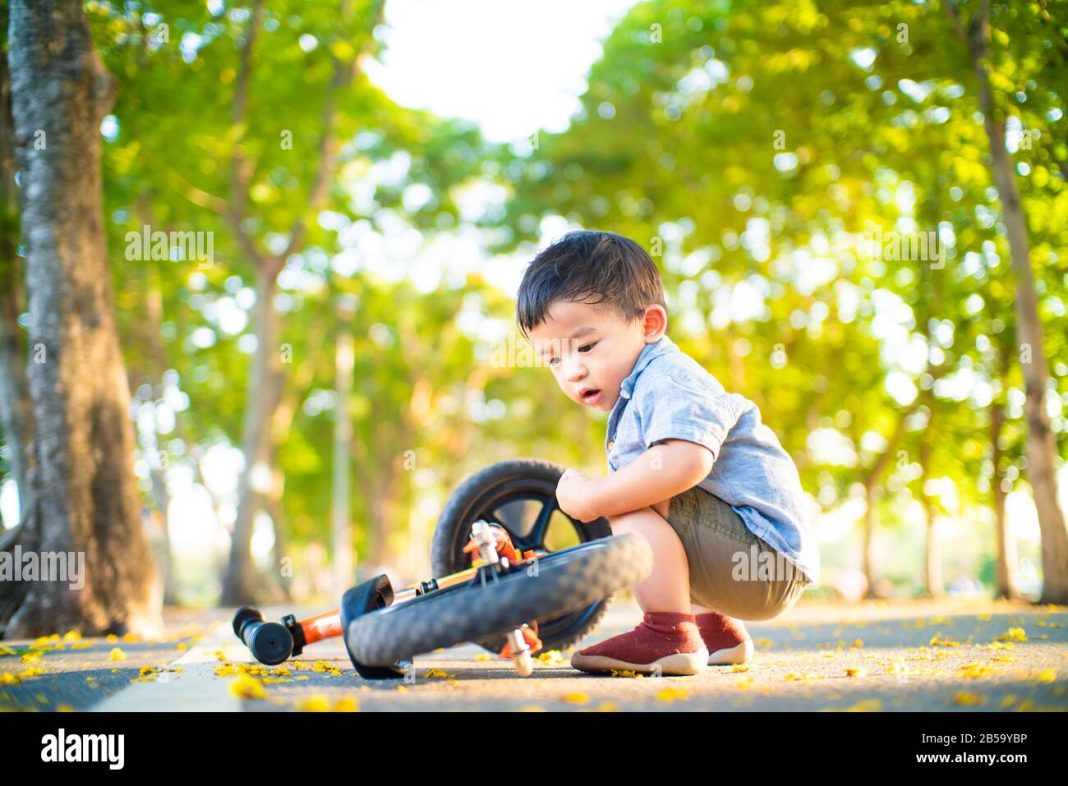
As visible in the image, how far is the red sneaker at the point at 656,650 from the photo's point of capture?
3270 mm

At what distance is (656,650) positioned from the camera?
329cm

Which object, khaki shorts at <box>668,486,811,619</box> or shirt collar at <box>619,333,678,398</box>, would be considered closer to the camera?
khaki shorts at <box>668,486,811,619</box>

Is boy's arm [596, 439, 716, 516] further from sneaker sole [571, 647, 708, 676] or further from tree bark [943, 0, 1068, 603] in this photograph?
tree bark [943, 0, 1068, 603]

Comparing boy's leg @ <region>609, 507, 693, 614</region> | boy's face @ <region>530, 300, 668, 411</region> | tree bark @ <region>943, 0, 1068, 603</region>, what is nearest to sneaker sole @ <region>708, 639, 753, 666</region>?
boy's leg @ <region>609, 507, 693, 614</region>

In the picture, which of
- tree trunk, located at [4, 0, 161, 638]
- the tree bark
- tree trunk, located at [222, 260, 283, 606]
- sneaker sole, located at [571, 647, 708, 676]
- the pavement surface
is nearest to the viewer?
the pavement surface

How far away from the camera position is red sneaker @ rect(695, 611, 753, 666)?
12.6ft

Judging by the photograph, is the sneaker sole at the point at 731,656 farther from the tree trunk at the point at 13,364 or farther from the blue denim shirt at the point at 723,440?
the tree trunk at the point at 13,364

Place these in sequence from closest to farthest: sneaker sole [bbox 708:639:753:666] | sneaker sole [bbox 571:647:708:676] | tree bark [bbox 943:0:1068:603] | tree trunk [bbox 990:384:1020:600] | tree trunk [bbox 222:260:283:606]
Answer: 1. sneaker sole [bbox 571:647:708:676]
2. sneaker sole [bbox 708:639:753:666]
3. tree bark [bbox 943:0:1068:603]
4. tree trunk [bbox 990:384:1020:600]
5. tree trunk [bbox 222:260:283:606]

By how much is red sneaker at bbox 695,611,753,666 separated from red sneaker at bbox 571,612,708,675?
51 cm

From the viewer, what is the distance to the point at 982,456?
719 inches

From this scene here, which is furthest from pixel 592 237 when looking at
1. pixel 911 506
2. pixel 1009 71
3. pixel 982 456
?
pixel 911 506

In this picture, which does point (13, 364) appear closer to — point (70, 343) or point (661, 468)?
point (70, 343)

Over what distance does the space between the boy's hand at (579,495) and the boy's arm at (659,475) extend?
6cm

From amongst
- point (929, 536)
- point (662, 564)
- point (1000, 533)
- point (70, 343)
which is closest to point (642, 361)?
point (662, 564)
